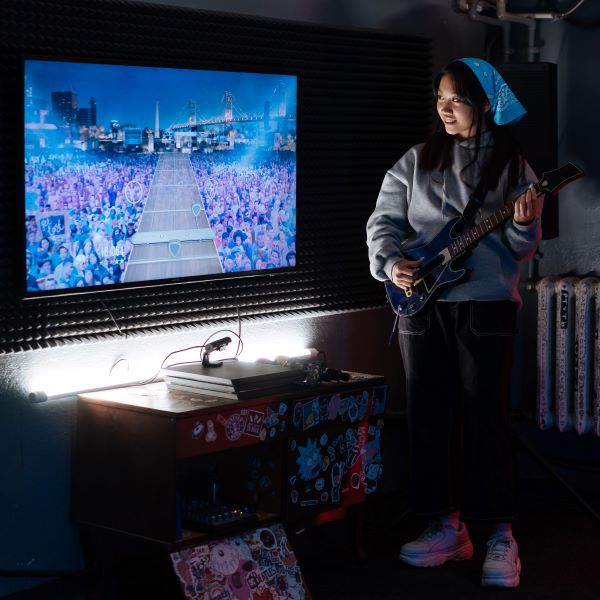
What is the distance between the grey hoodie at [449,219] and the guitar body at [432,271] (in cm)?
3

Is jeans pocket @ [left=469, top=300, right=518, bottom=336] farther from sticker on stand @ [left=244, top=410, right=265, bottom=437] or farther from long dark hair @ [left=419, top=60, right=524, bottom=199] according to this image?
sticker on stand @ [left=244, top=410, right=265, bottom=437]

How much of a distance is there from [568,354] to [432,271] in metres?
1.25

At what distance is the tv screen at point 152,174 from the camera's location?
133 inches


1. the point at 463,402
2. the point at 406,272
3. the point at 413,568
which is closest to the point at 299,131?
the point at 406,272

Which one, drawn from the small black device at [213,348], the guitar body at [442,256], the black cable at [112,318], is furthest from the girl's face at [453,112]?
the black cable at [112,318]

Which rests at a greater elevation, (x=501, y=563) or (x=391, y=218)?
(x=391, y=218)

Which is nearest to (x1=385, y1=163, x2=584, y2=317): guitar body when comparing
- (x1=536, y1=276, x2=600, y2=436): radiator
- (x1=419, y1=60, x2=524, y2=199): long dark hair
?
(x1=419, y1=60, x2=524, y2=199): long dark hair

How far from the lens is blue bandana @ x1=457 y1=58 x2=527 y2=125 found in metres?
3.72

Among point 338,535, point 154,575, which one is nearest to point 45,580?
point 154,575

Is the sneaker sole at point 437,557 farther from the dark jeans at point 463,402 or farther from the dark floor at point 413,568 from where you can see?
the dark jeans at point 463,402

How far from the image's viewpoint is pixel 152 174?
3658mm

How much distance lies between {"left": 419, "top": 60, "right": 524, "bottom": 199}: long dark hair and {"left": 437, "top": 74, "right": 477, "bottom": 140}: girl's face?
14mm

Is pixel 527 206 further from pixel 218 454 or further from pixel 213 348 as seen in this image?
pixel 218 454

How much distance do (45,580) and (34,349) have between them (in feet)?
2.50
